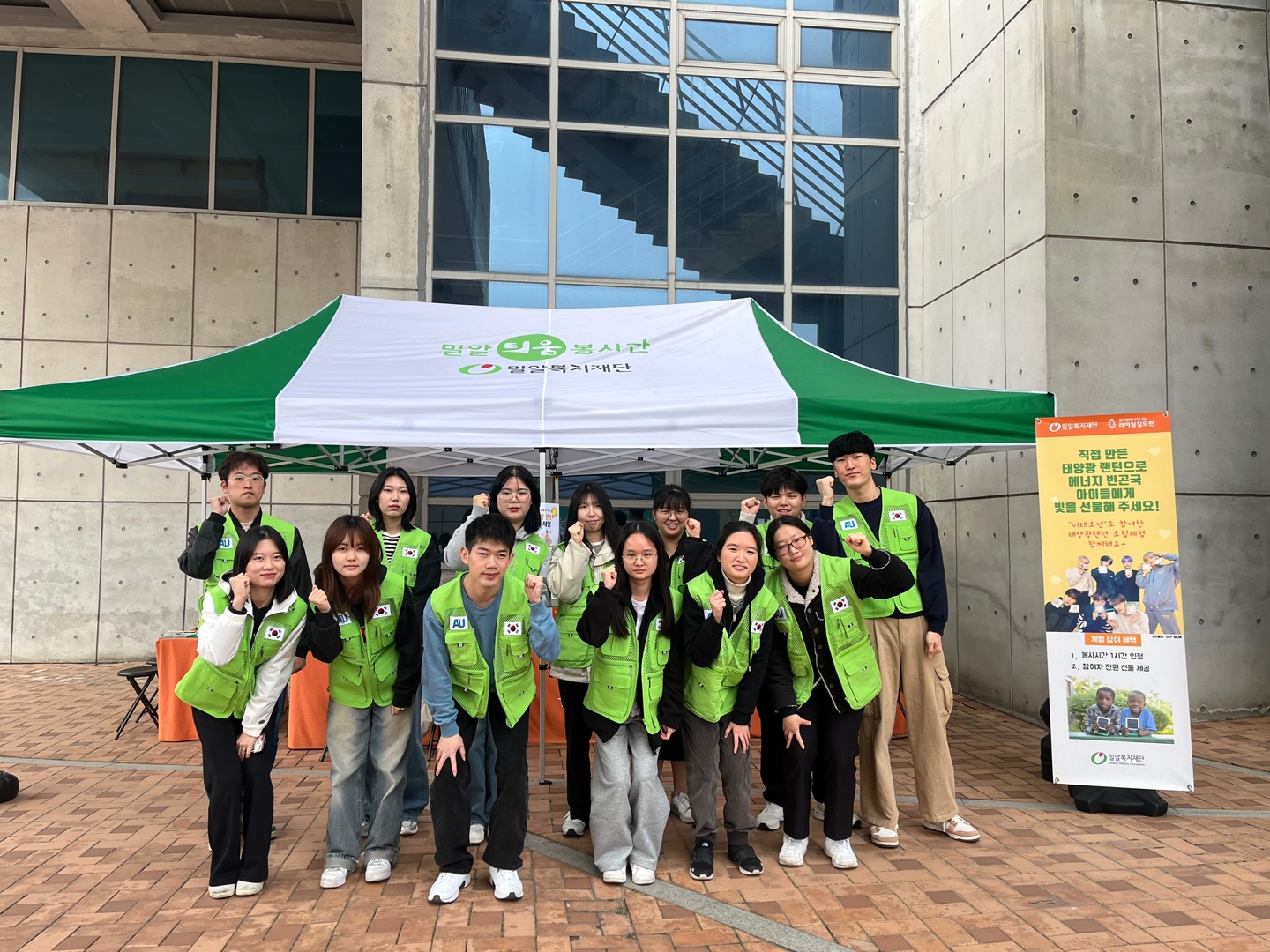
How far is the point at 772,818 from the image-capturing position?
409cm

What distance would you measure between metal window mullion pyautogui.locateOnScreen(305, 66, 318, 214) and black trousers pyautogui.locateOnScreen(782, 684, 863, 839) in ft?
27.5

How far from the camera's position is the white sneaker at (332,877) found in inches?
131

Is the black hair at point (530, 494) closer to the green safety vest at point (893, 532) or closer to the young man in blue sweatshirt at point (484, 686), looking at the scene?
the young man in blue sweatshirt at point (484, 686)

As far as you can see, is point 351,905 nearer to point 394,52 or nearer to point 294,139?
point 394,52

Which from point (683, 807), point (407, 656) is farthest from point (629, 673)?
point (683, 807)

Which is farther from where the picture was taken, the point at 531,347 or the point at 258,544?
the point at 531,347

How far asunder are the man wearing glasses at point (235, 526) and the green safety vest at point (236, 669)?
11.3 inches

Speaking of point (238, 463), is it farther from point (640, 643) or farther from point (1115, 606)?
point (1115, 606)

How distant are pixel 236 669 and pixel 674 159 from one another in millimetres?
6935

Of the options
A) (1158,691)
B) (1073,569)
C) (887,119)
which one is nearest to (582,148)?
(887,119)

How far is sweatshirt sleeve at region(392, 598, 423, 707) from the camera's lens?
3.42 m

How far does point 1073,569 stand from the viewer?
447cm

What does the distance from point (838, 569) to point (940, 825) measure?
4.51ft

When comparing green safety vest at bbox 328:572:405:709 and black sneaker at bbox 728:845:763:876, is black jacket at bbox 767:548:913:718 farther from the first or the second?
green safety vest at bbox 328:572:405:709
